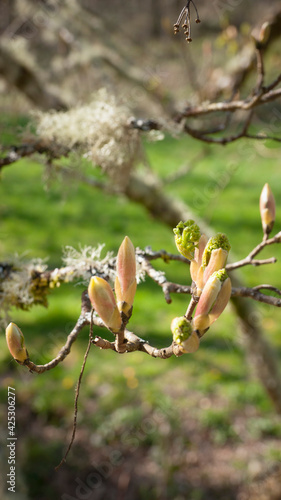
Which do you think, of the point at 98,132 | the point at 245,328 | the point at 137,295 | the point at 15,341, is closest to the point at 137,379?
the point at 137,295

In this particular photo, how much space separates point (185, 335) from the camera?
0.46 meters

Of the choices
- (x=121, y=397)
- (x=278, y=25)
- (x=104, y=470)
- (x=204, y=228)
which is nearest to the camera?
(x=278, y=25)

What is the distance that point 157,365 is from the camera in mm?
2609

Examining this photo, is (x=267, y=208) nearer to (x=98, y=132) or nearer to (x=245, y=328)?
(x=98, y=132)

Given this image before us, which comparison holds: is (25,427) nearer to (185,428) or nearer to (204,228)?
(185,428)

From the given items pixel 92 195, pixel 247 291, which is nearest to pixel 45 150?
pixel 247 291

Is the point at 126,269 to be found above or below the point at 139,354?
above

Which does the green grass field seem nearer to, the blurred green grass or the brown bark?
the blurred green grass

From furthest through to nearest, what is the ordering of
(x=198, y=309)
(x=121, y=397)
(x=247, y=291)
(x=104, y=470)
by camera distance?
(x=121, y=397)
(x=104, y=470)
(x=247, y=291)
(x=198, y=309)

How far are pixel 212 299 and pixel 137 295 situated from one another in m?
2.54

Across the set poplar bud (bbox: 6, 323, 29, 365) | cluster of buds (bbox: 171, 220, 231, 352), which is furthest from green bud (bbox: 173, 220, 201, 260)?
poplar bud (bbox: 6, 323, 29, 365)

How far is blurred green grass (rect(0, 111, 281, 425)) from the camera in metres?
2.38

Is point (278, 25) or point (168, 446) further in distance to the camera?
point (168, 446)

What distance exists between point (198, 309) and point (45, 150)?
2.05ft
